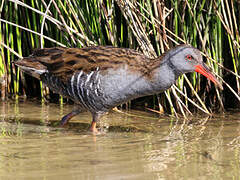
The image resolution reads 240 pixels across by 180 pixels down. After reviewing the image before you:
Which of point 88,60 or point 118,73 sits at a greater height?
point 88,60

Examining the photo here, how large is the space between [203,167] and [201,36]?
221cm

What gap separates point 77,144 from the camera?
4.10 m

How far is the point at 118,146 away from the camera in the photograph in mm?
4012

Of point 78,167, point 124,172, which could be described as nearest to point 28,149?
Answer: point 78,167

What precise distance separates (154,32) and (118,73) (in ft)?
2.98

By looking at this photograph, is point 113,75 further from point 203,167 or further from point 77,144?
point 203,167

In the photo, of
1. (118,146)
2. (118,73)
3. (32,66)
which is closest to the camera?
(118,146)

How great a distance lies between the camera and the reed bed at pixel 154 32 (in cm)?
508

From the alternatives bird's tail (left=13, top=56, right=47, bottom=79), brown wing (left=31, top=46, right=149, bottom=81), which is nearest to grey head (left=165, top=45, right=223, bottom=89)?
brown wing (left=31, top=46, right=149, bottom=81)

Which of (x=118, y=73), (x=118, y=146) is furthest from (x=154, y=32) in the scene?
(x=118, y=146)

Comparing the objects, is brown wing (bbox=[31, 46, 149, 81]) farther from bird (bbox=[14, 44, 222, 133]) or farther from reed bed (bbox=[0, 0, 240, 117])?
reed bed (bbox=[0, 0, 240, 117])

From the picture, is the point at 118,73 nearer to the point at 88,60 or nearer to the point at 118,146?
the point at 88,60

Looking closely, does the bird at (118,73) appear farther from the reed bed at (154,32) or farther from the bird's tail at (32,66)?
the reed bed at (154,32)

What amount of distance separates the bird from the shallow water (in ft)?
1.24
